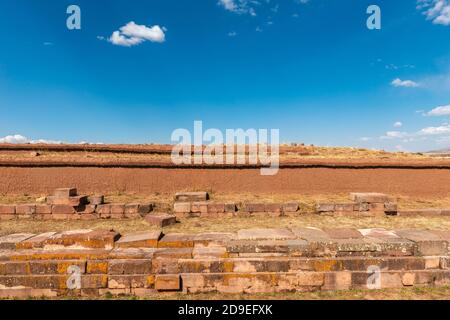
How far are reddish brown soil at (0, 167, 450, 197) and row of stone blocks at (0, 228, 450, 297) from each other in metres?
6.89

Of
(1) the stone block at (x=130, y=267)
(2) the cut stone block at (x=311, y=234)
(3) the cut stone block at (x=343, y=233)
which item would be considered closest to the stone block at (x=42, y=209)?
(1) the stone block at (x=130, y=267)

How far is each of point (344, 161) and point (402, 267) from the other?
26.4 ft

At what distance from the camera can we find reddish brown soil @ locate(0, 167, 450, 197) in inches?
470

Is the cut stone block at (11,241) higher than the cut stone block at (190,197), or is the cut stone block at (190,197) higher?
the cut stone block at (190,197)

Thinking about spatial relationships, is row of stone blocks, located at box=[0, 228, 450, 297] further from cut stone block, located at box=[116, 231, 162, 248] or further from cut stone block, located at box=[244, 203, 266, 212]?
cut stone block, located at box=[244, 203, 266, 212]

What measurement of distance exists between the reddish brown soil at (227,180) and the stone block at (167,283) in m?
7.48

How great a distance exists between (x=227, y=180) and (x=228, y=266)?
7539 millimetres

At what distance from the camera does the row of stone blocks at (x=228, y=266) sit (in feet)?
15.7

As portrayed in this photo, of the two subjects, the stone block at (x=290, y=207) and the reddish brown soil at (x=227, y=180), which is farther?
the reddish brown soil at (x=227, y=180)

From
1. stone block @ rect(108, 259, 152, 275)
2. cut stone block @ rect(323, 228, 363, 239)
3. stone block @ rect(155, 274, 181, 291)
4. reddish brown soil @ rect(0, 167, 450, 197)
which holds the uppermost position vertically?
reddish brown soil @ rect(0, 167, 450, 197)

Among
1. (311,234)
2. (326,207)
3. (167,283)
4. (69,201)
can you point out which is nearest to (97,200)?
(69,201)

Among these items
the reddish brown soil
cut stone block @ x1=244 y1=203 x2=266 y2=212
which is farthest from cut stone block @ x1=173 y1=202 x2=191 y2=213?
the reddish brown soil

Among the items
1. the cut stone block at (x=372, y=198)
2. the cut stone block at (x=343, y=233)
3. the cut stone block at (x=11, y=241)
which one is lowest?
the cut stone block at (x=11, y=241)

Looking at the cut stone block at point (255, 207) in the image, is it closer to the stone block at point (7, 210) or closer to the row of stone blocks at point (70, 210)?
the row of stone blocks at point (70, 210)
